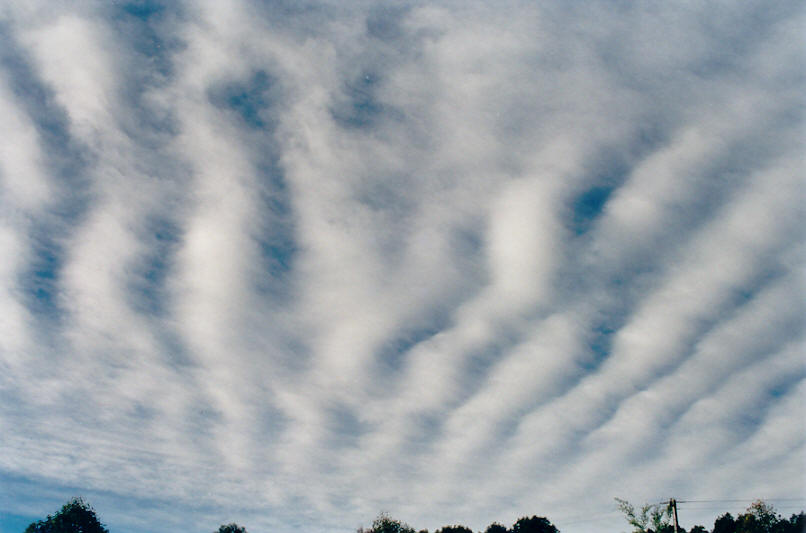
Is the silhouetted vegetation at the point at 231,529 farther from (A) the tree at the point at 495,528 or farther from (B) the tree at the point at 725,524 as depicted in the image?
(B) the tree at the point at 725,524

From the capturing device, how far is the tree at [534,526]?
13250cm

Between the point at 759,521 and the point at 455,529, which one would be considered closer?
the point at 759,521

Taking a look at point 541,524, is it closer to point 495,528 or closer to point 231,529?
point 495,528

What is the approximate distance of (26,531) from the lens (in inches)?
5620

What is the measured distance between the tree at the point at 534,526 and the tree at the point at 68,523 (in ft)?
438

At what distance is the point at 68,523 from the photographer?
142m

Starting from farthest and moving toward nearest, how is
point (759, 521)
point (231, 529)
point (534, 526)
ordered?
point (231, 529) < point (534, 526) < point (759, 521)

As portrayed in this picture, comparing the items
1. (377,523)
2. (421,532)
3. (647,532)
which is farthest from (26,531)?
(647,532)

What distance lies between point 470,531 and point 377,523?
2863 cm

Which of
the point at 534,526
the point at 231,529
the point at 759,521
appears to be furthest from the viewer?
the point at 231,529

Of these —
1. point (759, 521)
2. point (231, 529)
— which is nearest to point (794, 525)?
point (759, 521)

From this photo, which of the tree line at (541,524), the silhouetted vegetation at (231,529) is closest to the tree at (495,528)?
the tree line at (541,524)

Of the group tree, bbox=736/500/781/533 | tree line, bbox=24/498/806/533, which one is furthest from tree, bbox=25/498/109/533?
tree, bbox=736/500/781/533

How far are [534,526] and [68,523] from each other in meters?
143
